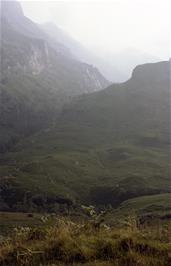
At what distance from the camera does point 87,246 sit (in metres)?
10.1

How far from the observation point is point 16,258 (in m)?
9.98

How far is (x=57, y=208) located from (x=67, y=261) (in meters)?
178

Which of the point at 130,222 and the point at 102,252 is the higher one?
the point at 130,222

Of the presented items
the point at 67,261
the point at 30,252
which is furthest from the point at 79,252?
the point at 30,252

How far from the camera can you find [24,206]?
19300 cm

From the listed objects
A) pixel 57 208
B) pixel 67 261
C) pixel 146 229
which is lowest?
pixel 67 261

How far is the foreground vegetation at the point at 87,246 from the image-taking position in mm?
9547

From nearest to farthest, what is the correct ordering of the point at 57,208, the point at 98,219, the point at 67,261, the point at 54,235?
the point at 67,261 < the point at 54,235 < the point at 98,219 < the point at 57,208

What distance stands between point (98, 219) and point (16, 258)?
2.46 metres

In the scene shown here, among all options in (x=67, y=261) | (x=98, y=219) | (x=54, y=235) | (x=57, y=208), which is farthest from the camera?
(x=57, y=208)

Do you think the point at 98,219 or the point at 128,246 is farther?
the point at 98,219

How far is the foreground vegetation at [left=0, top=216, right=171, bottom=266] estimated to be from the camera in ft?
31.3

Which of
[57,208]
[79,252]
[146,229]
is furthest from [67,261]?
[57,208]

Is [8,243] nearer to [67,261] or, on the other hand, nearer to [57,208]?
[67,261]
